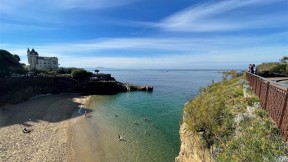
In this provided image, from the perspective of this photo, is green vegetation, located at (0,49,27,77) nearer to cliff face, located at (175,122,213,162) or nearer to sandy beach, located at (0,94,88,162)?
sandy beach, located at (0,94,88,162)

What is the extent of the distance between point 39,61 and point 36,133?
300 feet

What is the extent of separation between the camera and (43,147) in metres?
22.6

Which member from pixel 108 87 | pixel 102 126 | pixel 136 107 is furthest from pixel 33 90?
pixel 102 126

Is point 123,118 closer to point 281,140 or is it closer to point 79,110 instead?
point 79,110

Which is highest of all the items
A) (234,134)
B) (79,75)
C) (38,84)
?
(234,134)

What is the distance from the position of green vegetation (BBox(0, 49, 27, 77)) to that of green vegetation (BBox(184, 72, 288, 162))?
60.0m

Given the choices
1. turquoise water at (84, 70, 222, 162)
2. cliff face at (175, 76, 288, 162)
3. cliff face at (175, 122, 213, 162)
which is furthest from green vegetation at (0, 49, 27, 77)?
cliff face at (175, 76, 288, 162)

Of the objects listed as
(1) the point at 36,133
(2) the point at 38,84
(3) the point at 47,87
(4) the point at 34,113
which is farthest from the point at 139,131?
(3) the point at 47,87

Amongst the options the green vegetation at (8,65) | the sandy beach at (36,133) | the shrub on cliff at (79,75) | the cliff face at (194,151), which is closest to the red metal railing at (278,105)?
the cliff face at (194,151)

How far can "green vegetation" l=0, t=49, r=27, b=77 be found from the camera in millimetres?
57175

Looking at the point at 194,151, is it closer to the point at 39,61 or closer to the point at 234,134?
the point at 234,134

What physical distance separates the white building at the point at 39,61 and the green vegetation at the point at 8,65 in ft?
117

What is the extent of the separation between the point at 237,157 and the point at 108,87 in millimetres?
63897

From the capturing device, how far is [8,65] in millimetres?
60062
